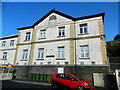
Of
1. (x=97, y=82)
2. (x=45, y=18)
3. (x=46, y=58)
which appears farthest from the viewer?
(x=45, y=18)

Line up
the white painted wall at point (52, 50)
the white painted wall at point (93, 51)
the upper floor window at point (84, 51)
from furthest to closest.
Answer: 1. the white painted wall at point (52, 50)
2. the upper floor window at point (84, 51)
3. the white painted wall at point (93, 51)

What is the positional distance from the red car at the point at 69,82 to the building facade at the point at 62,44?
4585 millimetres

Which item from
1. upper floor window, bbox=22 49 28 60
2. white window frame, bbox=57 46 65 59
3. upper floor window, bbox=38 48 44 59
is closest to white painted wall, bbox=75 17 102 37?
white window frame, bbox=57 46 65 59

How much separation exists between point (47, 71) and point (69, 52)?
494 centimetres

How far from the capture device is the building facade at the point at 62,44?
1319cm

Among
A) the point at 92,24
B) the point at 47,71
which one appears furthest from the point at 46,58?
the point at 92,24

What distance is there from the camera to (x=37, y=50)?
54.7 feet

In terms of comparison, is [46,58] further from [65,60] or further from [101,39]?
[101,39]

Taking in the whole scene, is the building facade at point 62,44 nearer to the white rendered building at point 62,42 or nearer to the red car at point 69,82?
the white rendered building at point 62,42

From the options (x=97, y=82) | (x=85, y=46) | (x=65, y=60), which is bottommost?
(x=97, y=82)

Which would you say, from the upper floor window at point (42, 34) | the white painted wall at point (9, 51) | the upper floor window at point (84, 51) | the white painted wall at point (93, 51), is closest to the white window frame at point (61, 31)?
the upper floor window at point (42, 34)

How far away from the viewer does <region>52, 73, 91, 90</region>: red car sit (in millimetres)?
8125

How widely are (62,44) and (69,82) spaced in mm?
7739

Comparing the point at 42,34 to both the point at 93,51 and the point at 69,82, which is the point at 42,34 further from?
the point at 69,82
